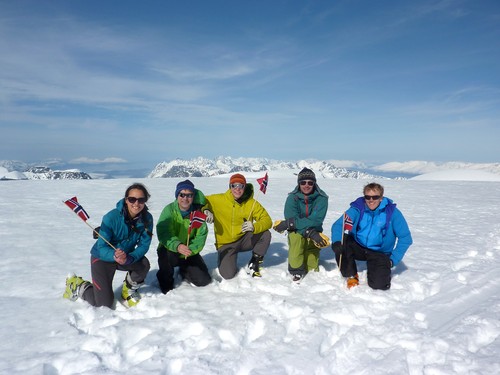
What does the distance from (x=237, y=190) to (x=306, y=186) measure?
3.72 ft

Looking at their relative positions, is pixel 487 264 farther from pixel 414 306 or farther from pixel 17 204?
pixel 17 204

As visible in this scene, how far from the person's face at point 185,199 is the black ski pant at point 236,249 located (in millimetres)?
1074

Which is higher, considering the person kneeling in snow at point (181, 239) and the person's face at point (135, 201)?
the person's face at point (135, 201)

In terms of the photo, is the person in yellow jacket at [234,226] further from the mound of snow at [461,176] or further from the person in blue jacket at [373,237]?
the mound of snow at [461,176]

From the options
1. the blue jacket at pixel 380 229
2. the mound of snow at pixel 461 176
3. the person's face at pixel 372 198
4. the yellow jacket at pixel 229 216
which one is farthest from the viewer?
the mound of snow at pixel 461 176

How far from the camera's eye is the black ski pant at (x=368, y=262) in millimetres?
4938

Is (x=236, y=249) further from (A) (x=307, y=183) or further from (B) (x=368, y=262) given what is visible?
(B) (x=368, y=262)

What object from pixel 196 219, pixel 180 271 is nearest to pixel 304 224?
pixel 196 219

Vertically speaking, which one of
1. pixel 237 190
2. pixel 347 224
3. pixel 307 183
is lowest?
pixel 347 224

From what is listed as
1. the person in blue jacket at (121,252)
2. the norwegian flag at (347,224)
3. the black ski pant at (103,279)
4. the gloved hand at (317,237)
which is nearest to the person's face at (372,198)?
the norwegian flag at (347,224)

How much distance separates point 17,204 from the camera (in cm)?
1180

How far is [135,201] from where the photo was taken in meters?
4.25

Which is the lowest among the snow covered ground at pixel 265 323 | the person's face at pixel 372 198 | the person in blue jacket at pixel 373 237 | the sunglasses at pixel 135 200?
the snow covered ground at pixel 265 323

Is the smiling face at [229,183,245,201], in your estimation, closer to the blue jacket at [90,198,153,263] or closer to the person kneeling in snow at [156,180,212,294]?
the person kneeling in snow at [156,180,212,294]
